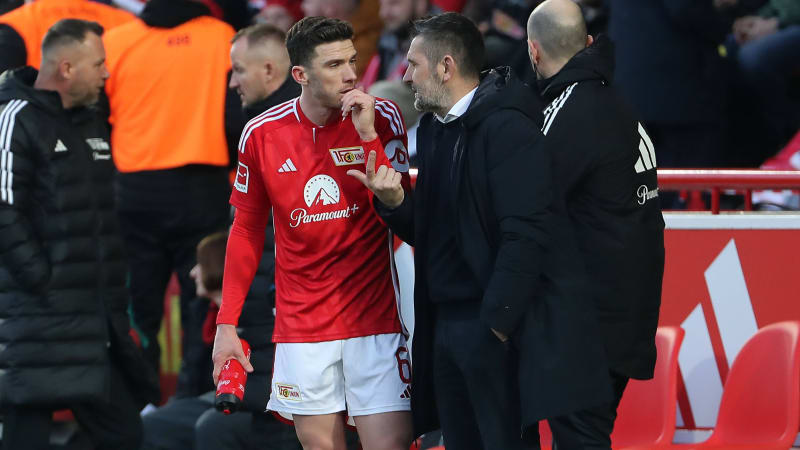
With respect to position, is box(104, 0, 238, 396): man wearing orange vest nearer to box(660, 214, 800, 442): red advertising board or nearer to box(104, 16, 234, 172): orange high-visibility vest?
box(104, 16, 234, 172): orange high-visibility vest

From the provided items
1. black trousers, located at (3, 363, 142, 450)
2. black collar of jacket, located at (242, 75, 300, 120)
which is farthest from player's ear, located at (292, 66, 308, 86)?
black trousers, located at (3, 363, 142, 450)

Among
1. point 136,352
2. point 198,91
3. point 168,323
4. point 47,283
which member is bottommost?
point 168,323

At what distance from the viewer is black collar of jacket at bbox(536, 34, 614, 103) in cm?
506

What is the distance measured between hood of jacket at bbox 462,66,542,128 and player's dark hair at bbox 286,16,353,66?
2.08 feet

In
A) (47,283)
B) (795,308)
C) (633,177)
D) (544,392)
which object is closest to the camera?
(544,392)

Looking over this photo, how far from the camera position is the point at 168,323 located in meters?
9.63

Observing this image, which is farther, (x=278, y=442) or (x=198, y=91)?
(x=198, y=91)

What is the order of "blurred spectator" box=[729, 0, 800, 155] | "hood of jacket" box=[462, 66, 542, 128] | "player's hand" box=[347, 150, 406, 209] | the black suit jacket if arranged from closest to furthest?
the black suit jacket → "hood of jacket" box=[462, 66, 542, 128] → "player's hand" box=[347, 150, 406, 209] → "blurred spectator" box=[729, 0, 800, 155]

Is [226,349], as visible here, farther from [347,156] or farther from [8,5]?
[8,5]

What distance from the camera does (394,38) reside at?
9.27 metres

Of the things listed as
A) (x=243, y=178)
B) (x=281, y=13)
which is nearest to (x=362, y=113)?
(x=243, y=178)

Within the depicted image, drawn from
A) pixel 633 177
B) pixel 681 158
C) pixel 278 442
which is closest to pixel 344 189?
pixel 633 177

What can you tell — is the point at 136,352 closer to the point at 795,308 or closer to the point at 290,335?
the point at 290,335

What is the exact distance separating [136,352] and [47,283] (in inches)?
23.8
